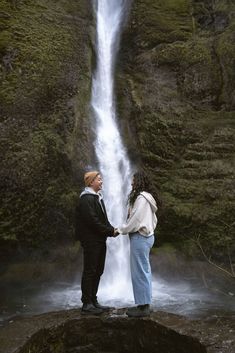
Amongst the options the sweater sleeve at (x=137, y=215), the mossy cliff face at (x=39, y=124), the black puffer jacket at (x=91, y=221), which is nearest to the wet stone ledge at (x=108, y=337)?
the black puffer jacket at (x=91, y=221)

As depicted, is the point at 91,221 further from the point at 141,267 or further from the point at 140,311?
the point at 140,311

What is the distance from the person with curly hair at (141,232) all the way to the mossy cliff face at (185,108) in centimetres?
488

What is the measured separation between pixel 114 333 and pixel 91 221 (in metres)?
1.55

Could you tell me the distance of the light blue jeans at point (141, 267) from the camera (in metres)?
6.07

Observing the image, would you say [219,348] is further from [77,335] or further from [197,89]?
[197,89]

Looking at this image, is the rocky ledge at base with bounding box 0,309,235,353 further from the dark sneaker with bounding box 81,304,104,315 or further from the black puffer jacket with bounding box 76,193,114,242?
the black puffer jacket with bounding box 76,193,114,242

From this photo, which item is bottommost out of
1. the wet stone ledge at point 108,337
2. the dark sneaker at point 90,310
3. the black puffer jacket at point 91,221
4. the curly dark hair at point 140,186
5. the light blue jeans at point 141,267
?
the wet stone ledge at point 108,337

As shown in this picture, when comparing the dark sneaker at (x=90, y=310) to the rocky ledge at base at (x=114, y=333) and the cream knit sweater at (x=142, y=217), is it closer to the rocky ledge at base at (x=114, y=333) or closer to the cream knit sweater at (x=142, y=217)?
the rocky ledge at base at (x=114, y=333)

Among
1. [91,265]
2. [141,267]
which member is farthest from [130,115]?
[141,267]

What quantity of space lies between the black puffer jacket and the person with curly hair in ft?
1.00

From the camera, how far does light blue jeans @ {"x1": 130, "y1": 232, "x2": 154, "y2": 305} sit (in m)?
6.07

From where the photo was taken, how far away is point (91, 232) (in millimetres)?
6375

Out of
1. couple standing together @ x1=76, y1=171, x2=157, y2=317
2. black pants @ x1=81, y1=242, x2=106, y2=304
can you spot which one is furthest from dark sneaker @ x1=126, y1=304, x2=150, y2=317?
black pants @ x1=81, y1=242, x2=106, y2=304

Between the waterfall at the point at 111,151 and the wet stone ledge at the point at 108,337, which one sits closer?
the wet stone ledge at the point at 108,337
